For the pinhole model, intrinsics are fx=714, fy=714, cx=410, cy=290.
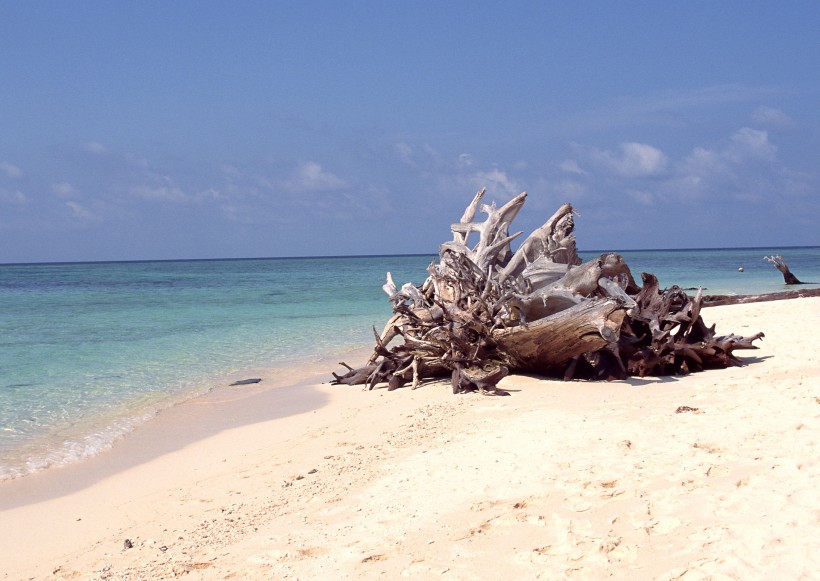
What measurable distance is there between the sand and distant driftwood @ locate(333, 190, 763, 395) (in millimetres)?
605

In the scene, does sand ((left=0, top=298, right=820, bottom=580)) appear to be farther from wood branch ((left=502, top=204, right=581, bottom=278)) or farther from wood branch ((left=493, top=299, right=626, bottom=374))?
wood branch ((left=502, top=204, right=581, bottom=278))

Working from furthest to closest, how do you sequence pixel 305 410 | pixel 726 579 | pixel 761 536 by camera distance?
pixel 305 410 → pixel 761 536 → pixel 726 579

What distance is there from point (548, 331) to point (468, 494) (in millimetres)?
3318

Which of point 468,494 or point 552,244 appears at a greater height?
point 552,244

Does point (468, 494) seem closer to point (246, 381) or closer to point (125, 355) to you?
point (246, 381)

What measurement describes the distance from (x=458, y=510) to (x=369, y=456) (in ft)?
4.73

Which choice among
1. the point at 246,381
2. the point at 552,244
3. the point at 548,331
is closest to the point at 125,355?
the point at 246,381

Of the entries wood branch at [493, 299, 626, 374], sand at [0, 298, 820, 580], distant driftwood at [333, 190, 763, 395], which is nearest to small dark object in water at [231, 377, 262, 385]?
distant driftwood at [333, 190, 763, 395]

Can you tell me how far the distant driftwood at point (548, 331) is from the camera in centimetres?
686

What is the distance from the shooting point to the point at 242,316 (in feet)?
61.6

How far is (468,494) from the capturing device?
12.5 ft

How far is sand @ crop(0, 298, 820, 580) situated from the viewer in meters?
3.07

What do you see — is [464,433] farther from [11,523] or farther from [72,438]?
[72,438]

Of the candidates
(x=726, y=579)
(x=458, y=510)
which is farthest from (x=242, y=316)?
(x=726, y=579)
